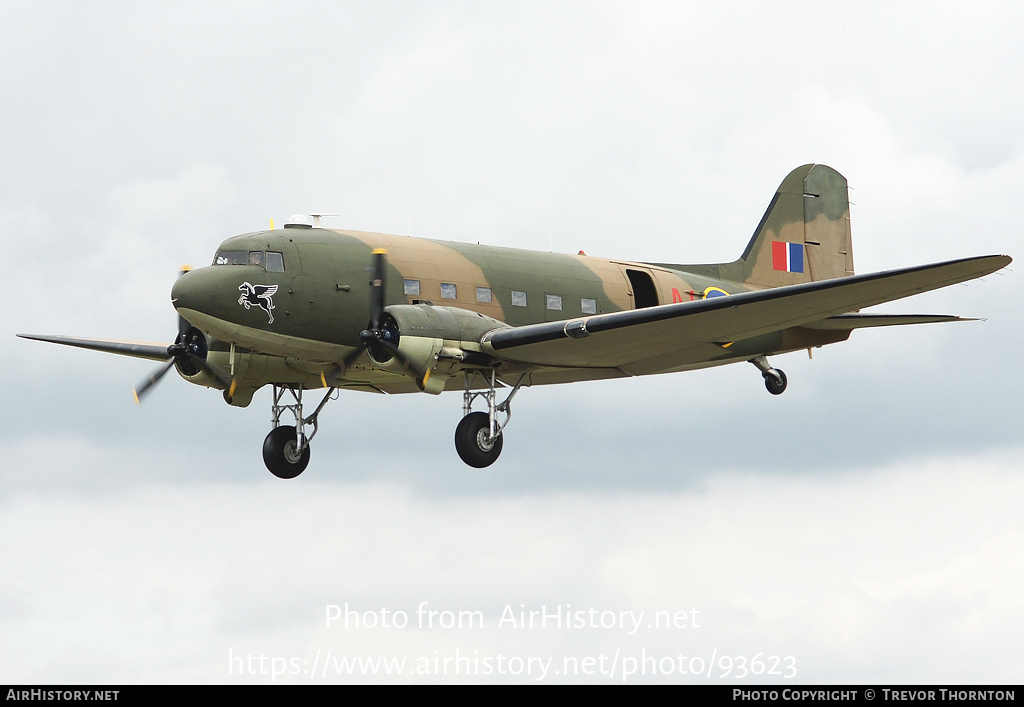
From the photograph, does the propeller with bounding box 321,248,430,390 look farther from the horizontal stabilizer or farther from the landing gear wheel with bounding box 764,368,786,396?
the landing gear wheel with bounding box 764,368,786,396

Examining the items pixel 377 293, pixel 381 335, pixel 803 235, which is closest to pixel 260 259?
pixel 377 293

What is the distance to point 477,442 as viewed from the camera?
930 inches

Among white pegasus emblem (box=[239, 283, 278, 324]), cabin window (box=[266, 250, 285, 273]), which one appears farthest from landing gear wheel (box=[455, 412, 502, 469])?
cabin window (box=[266, 250, 285, 273])

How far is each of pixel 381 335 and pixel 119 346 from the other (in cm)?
744

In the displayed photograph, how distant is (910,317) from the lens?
27.6 meters

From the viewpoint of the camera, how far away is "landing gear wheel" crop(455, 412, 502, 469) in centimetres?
2359

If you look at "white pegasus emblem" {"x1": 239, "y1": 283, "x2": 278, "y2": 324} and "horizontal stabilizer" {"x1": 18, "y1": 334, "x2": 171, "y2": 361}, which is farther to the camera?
"horizontal stabilizer" {"x1": 18, "y1": 334, "x2": 171, "y2": 361}

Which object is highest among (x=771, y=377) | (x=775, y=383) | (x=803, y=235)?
(x=803, y=235)

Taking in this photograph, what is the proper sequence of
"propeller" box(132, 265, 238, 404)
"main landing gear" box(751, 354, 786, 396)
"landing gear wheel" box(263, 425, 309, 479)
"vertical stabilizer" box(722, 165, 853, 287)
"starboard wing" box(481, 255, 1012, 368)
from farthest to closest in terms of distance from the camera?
"vertical stabilizer" box(722, 165, 853, 287) < "main landing gear" box(751, 354, 786, 396) < "landing gear wheel" box(263, 425, 309, 479) < "propeller" box(132, 265, 238, 404) < "starboard wing" box(481, 255, 1012, 368)

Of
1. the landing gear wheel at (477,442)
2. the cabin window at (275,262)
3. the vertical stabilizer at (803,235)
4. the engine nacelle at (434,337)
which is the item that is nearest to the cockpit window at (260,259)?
the cabin window at (275,262)

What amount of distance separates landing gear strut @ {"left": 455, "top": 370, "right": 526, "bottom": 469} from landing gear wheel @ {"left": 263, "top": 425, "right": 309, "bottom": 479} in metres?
4.02

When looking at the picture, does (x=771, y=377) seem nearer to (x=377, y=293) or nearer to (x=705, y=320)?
(x=705, y=320)

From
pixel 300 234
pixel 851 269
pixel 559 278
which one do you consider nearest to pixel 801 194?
pixel 851 269

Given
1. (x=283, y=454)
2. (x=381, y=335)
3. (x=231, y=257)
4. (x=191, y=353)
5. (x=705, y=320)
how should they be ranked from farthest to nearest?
(x=283, y=454)
(x=191, y=353)
(x=231, y=257)
(x=705, y=320)
(x=381, y=335)
